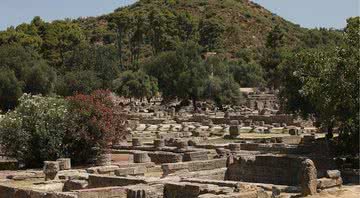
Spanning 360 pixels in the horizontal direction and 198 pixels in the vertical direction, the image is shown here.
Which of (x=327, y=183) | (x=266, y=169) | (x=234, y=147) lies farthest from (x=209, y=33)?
(x=327, y=183)

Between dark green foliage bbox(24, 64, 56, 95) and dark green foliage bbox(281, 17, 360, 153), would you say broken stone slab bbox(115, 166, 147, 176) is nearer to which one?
dark green foliage bbox(281, 17, 360, 153)

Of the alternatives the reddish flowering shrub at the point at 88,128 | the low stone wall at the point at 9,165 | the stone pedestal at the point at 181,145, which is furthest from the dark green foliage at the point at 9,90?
the reddish flowering shrub at the point at 88,128

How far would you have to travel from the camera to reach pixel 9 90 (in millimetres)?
64688

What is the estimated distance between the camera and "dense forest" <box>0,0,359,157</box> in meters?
26.2

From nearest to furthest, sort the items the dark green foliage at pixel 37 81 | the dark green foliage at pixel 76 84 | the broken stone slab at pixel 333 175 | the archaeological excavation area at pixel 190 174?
the archaeological excavation area at pixel 190 174, the broken stone slab at pixel 333 175, the dark green foliage at pixel 37 81, the dark green foliage at pixel 76 84

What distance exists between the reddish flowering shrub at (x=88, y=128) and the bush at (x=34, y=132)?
20.4 inches

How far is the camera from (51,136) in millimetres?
29891

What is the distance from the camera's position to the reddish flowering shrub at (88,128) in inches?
1206

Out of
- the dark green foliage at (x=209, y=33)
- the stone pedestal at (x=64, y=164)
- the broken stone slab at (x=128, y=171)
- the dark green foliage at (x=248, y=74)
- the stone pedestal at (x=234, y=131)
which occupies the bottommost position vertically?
the broken stone slab at (x=128, y=171)

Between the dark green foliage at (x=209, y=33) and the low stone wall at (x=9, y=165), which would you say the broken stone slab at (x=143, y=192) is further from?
the dark green foliage at (x=209, y=33)

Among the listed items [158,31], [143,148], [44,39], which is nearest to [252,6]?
[158,31]

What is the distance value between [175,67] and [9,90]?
79.2 feet

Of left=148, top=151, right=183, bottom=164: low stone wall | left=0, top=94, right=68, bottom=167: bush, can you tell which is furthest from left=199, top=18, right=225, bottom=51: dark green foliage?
left=0, top=94, right=68, bottom=167: bush

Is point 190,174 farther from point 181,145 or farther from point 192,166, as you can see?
point 181,145
